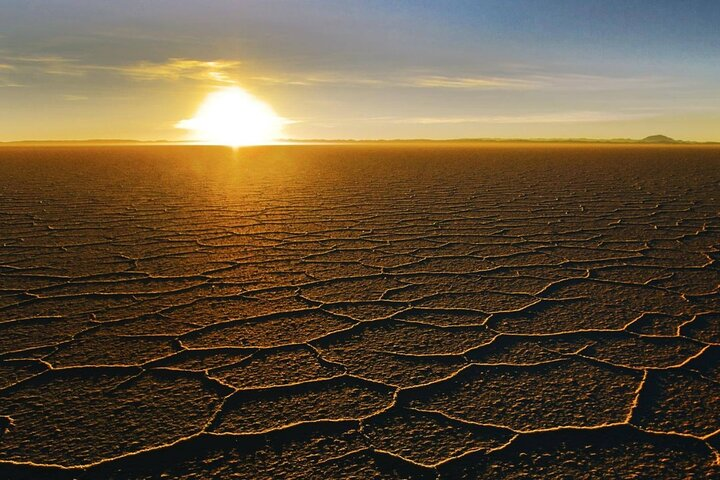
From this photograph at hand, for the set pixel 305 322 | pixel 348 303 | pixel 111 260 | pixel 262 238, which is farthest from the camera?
pixel 262 238

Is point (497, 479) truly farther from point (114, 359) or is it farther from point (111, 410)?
point (114, 359)

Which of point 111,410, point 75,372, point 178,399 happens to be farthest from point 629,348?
point 75,372

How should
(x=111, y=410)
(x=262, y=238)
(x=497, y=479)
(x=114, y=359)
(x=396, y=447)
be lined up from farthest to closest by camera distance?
(x=262, y=238) < (x=114, y=359) < (x=111, y=410) < (x=396, y=447) < (x=497, y=479)

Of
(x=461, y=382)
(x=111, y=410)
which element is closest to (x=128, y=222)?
(x=111, y=410)

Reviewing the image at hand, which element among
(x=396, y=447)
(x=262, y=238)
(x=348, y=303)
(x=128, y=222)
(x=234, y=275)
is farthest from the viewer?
(x=128, y=222)

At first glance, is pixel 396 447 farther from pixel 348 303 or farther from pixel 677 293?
pixel 677 293

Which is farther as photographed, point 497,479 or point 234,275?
point 234,275
